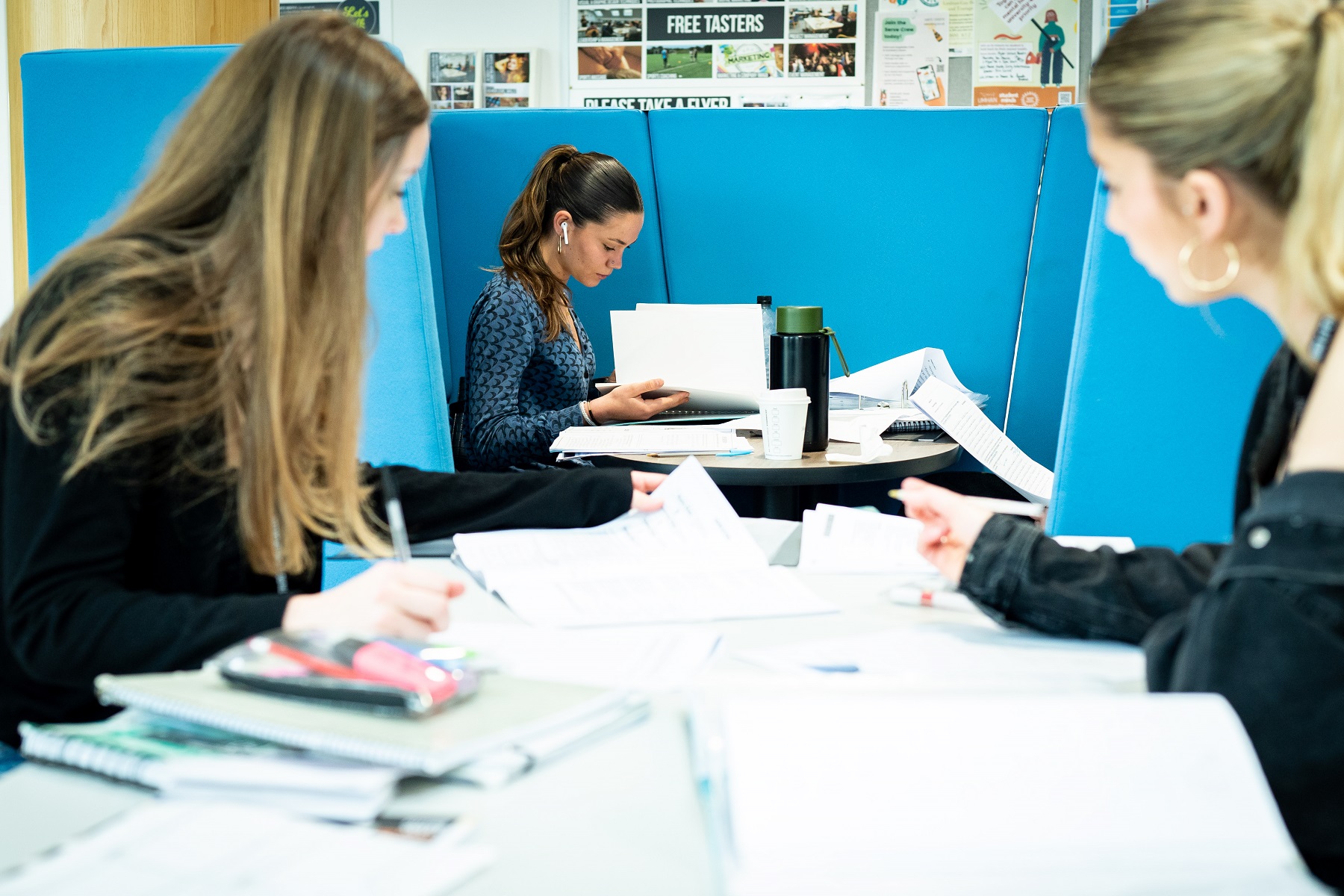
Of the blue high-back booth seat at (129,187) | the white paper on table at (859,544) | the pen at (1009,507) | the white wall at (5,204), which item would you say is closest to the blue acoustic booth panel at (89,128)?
the blue high-back booth seat at (129,187)

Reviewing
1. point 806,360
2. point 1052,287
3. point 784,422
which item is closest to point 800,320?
point 806,360

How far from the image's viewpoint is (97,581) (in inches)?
29.8

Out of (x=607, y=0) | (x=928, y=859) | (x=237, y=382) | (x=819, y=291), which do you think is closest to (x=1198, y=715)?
(x=928, y=859)

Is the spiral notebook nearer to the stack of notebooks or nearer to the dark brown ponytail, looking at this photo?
the stack of notebooks

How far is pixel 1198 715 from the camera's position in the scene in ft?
1.77

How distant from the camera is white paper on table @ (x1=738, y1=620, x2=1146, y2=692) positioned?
744 millimetres

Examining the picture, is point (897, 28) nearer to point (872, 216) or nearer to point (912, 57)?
point (912, 57)

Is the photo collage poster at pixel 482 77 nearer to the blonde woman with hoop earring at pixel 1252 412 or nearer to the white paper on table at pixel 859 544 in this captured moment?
the white paper on table at pixel 859 544

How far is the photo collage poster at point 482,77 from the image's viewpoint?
4.10 meters

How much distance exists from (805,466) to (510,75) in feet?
9.60

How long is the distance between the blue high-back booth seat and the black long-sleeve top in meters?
0.69

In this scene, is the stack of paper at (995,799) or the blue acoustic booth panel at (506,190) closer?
the stack of paper at (995,799)

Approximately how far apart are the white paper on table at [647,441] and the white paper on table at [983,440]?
0.34 meters

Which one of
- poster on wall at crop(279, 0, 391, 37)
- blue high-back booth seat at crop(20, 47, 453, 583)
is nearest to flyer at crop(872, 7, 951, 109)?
poster on wall at crop(279, 0, 391, 37)
